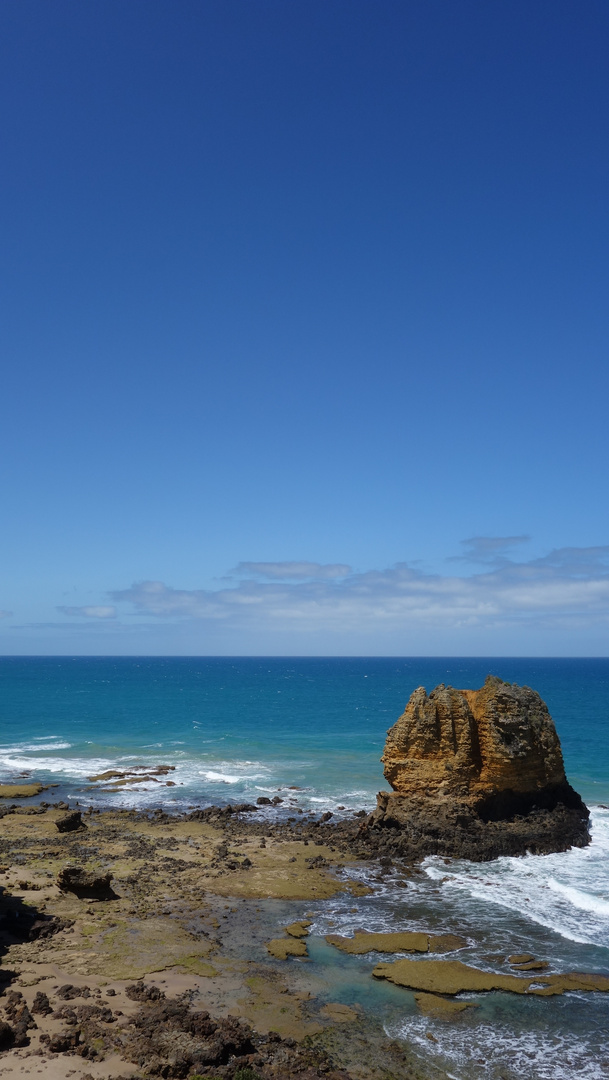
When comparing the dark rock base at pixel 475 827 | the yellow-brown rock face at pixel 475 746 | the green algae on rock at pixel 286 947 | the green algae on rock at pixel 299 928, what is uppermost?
the yellow-brown rock face at pixel 475 746

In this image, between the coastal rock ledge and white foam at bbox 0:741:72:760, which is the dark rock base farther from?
white foam at bbox 0:741:72:760

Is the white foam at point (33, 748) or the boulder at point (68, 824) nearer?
the boulder at point (68, 824)

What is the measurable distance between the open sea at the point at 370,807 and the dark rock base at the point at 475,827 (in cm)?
75

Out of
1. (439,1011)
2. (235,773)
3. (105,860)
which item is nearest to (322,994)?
(439,1011)

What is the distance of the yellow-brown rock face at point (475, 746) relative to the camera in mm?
31484

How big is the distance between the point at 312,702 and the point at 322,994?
9321 centimetres

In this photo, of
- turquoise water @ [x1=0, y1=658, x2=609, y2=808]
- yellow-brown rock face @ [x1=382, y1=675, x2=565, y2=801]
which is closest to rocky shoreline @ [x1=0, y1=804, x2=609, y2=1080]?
yellow-brown rock face @ [x1=382, y1=675, x2=565, y2=801]

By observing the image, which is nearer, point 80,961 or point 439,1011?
point 439,1011

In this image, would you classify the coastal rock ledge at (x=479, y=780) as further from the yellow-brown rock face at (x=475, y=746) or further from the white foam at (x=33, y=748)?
the white foam at (x=33, y=748)

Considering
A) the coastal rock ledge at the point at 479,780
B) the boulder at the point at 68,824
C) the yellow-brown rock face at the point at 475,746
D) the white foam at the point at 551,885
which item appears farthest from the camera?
the boulder at the point at 68,824

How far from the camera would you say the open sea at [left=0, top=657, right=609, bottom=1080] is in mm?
16281

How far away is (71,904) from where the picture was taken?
78.0 ft

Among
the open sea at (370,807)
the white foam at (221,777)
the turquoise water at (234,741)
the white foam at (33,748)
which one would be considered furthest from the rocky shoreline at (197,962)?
the white foam at (33,748)

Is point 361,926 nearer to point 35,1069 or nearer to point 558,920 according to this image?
point 558,920
